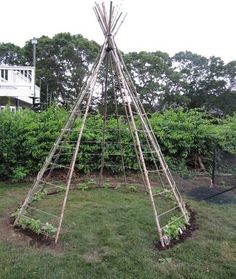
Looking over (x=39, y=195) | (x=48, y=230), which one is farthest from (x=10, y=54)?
(x=48, y=230)

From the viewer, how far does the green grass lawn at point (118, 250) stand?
9.56ft

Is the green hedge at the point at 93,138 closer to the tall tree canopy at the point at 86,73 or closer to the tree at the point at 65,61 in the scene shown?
the tall tree canopy at the point at 86,73

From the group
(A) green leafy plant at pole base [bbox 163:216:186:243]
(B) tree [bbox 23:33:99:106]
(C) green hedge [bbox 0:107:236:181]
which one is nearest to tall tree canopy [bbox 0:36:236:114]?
(B) tree [bbox 23:33:99:106]

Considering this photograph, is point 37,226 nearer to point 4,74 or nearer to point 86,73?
point 4,74

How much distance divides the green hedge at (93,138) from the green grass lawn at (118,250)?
1830 mm

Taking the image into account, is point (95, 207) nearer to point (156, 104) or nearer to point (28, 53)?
point (156, 104)

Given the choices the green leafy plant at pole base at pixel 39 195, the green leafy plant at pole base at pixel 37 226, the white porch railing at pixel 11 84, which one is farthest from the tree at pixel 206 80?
the green leafy plant at pole base at pixel 37 226

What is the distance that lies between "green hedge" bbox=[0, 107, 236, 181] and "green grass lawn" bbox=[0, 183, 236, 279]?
1830 millimetres

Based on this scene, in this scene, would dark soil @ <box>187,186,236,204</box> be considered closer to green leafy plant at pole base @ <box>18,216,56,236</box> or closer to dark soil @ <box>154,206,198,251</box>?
dark soil @ <box>154,206,198,251</box>

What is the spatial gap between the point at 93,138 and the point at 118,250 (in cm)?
381

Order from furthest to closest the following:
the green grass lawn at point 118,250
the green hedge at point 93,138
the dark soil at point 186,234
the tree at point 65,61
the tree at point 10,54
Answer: the tree at point 10,54
the tree at point 65,61
the green hedge at point 93,138
the dark soil at point 186,234
the green grass lawn at point 118,250

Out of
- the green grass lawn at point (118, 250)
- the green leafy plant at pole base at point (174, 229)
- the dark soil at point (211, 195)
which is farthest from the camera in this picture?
the dark soil at point (211, 195)

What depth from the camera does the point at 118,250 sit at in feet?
10.9

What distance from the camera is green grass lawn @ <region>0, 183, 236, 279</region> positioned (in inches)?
115
